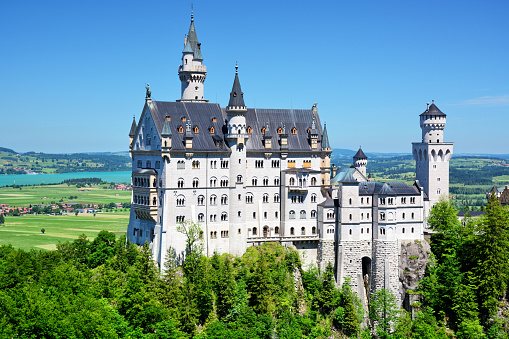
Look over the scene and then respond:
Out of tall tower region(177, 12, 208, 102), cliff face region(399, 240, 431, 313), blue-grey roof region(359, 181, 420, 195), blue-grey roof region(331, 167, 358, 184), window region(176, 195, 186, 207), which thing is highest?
tall tower region(177, 12, 208, 102)

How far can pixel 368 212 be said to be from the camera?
371 feet

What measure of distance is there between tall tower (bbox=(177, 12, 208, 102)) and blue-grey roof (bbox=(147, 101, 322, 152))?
12722mm

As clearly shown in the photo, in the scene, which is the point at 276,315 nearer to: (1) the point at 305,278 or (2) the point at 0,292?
(1) the point at 305,278

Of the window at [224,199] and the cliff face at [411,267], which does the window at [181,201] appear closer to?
the window at [224,199]

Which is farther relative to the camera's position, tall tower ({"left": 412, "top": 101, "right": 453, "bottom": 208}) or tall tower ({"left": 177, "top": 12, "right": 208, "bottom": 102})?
tall tower ({"left": 177, "top": 12, "right": 208, "bottom": 102})

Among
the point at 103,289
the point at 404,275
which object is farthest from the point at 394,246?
the point at 103,289

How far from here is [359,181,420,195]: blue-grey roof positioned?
370 feet

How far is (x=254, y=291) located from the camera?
103 m

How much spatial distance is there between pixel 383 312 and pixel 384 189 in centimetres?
2084

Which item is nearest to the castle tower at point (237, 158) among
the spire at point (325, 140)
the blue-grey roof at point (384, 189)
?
the spire at point (325, 140)

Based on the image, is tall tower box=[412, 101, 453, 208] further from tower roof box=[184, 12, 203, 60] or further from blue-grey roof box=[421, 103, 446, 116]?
tower roof box=[184, 12, 203, 60]

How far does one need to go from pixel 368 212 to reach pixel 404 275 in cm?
1245

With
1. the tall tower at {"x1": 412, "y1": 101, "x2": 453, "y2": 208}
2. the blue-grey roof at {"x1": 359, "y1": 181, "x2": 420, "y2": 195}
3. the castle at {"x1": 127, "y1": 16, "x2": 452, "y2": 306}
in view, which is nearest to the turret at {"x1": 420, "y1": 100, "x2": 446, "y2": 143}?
the tall tower at {"x1": 412, "y1": 101, "x2": 453, "y2": 208}

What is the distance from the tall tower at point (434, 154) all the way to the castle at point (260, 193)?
3759 millimetres
